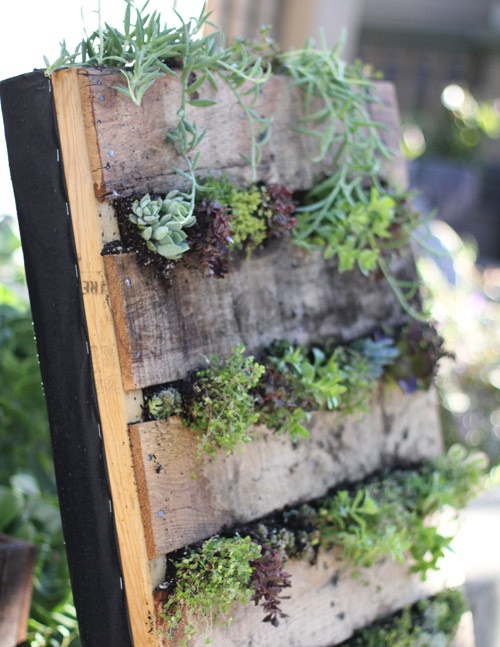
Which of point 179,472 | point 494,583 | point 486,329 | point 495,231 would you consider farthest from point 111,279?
point 495,231

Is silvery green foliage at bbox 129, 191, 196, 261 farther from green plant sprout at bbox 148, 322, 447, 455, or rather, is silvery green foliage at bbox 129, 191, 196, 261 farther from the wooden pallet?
green plant sprout at bbox 148, 322, 447, 455

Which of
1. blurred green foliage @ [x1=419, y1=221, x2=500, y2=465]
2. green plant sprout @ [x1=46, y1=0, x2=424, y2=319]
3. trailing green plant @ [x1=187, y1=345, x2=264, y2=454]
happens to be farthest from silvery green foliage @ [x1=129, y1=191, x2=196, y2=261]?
blurred green foliage @ [x1=419, y1=221, x2=500, y2=465]

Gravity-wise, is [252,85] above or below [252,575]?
above

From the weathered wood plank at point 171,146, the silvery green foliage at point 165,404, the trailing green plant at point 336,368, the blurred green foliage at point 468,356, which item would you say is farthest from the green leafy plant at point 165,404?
the blurred green foliage at point 468,356

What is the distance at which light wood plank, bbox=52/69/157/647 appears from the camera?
115cm

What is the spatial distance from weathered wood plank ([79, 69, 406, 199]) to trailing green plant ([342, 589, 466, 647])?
874 millimetres

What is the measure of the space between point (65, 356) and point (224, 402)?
25 centimetres

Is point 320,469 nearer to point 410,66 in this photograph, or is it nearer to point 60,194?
point 60,194

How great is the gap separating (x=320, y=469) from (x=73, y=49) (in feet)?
2.78

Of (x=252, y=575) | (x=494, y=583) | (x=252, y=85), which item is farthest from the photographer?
(x=494, y=583)

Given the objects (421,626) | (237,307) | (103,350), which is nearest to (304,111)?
(237,307)

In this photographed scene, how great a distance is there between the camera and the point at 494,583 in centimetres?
202

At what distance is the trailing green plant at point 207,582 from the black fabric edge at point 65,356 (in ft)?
0.28

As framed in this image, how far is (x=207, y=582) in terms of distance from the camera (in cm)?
120
